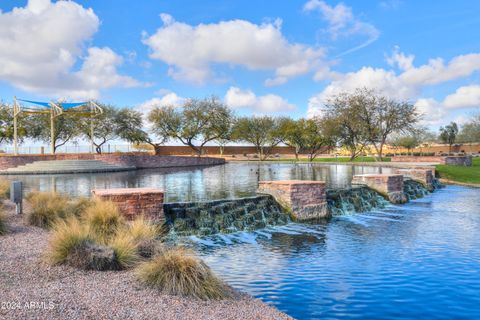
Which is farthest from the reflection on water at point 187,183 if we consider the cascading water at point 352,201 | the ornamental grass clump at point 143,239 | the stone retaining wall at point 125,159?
the stone retaining wall at point 125,159

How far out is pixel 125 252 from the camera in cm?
634

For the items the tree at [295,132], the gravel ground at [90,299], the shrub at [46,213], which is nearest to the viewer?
the gravel ground at [90,299]

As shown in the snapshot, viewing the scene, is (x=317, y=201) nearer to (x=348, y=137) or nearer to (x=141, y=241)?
(x=141, y=241)

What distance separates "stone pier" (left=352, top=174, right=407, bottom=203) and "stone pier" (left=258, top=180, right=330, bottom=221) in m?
4.43

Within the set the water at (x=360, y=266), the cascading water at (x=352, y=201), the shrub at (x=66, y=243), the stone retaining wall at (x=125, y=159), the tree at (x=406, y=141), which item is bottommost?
the water at (x=360, y=266)

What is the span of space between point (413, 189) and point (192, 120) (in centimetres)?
3748

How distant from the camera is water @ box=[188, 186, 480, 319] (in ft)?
19.0

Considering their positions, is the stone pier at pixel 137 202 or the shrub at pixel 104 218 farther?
the stone pier at pixel 137 202

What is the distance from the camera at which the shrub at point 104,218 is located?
8.30 m

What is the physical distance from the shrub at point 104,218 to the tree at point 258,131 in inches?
1917

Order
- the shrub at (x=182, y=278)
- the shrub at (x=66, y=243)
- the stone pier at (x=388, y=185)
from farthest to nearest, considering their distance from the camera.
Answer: the stone pier at (x=388, y=185) < the shrub at (x=66, y=243) < the shrub at (x=182, y=278)

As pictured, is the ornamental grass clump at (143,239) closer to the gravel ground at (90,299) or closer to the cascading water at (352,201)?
the gravel ground at (90,299)

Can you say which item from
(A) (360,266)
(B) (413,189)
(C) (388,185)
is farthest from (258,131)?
(A) (360,266)

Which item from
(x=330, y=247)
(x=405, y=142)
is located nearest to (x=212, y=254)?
(x=330, y=247)
